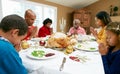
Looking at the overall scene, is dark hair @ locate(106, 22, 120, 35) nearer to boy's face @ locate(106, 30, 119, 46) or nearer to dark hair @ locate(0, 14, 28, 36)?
boy's face @ locate(106, 30, 119, 46)

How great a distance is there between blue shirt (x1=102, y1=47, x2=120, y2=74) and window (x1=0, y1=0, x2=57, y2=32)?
7.55ft

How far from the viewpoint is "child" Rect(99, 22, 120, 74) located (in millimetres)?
1122

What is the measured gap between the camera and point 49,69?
0.96 metres

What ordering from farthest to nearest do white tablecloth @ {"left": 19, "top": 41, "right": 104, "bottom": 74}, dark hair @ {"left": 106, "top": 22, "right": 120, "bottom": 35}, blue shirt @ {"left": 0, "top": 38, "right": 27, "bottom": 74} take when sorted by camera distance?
dark hair @ {"left": 106, "top": 22, "right": 120, "bottom": 35}
white tablecloth @ {"left": 19, "top": 41, "right": 104, "bottom": 74}
blue shirt @ {"left": 0, "top": 38, "right": 27, "bottom": 74}

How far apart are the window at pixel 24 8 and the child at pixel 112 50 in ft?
7.37

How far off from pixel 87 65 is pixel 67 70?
19 centimetres

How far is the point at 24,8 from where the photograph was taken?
11.1 feet

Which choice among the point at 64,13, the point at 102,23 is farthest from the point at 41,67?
the point at 64,13

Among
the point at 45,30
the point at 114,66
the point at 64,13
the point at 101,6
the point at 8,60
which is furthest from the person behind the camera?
the point at 101,6

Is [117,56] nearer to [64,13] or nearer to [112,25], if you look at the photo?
[112,25]

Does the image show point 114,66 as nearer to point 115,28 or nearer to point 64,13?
point 115,28

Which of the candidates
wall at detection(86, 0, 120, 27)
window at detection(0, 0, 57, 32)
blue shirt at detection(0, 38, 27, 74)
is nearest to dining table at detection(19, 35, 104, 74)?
blue shirt at detection(0, 38, 27, 74)

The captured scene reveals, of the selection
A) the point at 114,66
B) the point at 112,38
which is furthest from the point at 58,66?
the point at 112,38

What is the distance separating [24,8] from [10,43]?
2750 millimetres
